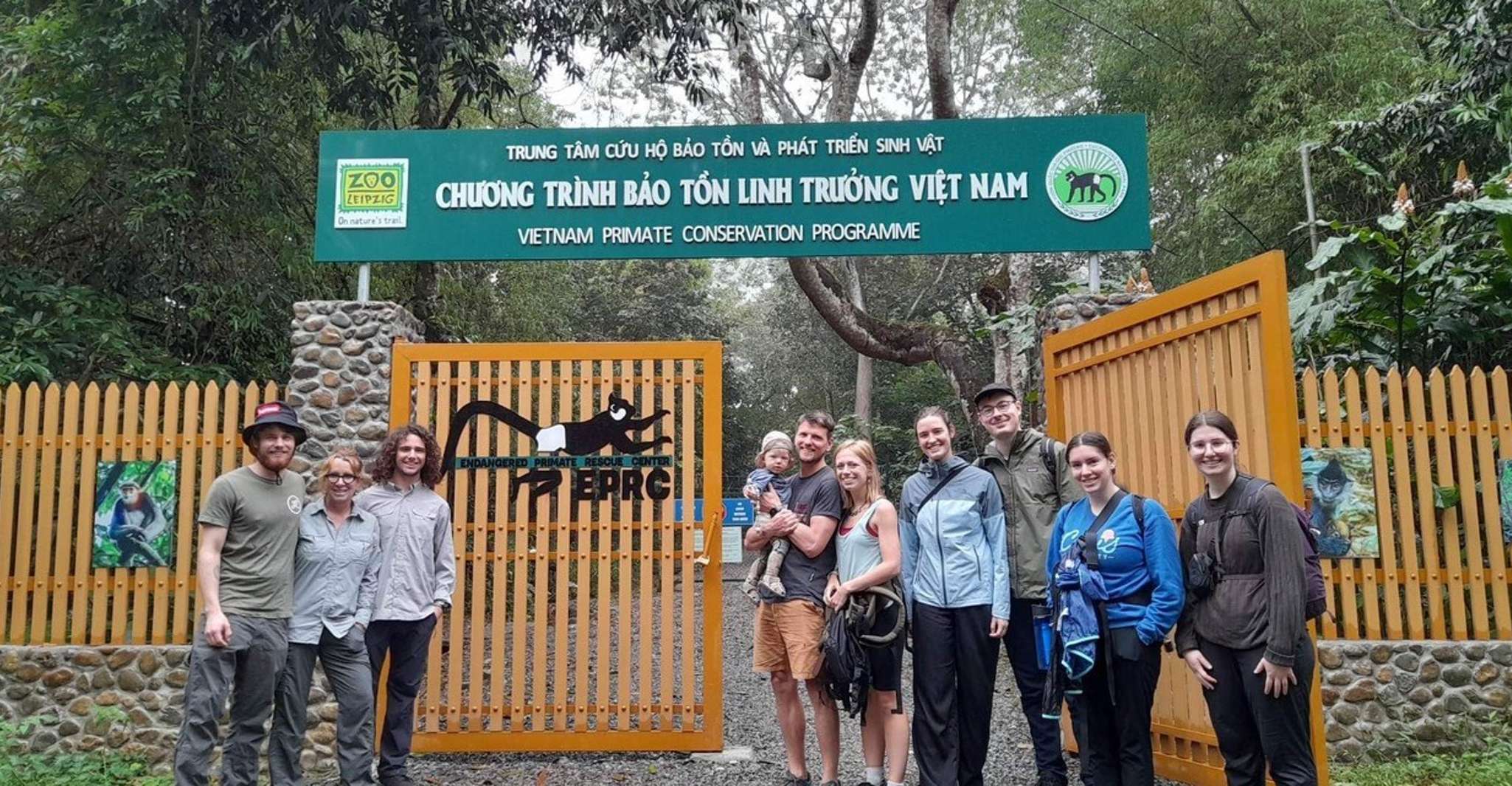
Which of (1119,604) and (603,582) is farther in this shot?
Answer: (603,582)

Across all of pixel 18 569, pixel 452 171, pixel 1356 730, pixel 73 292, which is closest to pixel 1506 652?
pixel 1356 730

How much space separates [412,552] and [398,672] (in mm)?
591

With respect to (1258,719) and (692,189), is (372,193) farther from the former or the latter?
(1258,719)

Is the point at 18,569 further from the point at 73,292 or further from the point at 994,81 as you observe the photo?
the point at 994,81

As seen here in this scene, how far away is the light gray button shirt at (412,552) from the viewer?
4.77 metres

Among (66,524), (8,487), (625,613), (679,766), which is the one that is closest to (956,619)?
(679,766)

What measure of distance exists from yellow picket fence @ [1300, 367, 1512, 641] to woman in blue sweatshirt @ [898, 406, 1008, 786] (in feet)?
7.61

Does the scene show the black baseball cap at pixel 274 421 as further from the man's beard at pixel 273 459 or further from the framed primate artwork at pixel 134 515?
the framed primate artwork at pixel 134 515

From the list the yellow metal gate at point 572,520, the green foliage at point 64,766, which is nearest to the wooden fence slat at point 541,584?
the yellow metal gate at point 572,520

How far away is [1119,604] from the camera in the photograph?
3783 millimetres

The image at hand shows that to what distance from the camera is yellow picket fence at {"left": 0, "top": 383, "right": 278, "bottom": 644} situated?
559 centimetres

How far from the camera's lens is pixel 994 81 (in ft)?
70.9

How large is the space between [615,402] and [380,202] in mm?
1943

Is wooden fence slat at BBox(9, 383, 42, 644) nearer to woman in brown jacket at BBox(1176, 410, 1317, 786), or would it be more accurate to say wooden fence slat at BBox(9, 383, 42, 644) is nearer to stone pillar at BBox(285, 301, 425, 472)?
stone pillar at BBox(285, 301, 425, 472)
